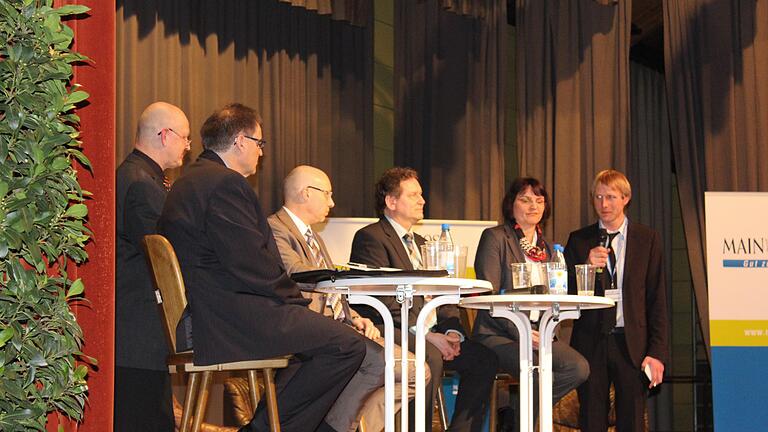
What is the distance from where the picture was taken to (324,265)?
180 inches

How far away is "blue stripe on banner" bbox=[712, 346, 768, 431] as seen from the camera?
553cm

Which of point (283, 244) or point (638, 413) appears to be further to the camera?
point (638, 413)

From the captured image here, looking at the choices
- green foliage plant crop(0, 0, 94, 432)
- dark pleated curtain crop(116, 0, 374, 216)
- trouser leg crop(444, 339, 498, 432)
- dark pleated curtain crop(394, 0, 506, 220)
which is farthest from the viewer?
dark pleated curtain crop(394, 0, 506, 220)

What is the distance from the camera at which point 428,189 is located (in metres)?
7.23

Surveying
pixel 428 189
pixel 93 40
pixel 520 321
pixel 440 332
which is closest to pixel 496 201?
pixel 428 189

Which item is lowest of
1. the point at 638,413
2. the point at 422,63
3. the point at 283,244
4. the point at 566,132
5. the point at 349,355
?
the point at 638,413

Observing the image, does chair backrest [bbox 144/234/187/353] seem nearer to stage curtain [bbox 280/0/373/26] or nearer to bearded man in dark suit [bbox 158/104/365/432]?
bearded man in dark suit [bbox 158/104/365/432]

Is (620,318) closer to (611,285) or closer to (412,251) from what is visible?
(611,285)

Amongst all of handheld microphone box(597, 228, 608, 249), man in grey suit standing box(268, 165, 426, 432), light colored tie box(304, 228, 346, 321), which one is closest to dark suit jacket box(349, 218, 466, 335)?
man in grey suit standing box(268, 165, 426, 432)

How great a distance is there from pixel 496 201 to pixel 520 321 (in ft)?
10.3

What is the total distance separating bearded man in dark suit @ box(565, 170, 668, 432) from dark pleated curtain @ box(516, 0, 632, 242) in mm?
1744

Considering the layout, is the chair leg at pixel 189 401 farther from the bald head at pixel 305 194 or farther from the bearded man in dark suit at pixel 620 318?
the bearded man in dark suit at pixel 620 318

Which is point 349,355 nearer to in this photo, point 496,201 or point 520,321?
point 520,321

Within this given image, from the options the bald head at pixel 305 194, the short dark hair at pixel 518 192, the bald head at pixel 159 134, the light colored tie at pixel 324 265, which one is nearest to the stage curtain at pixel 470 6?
the short dark hair at pixel 518 192
